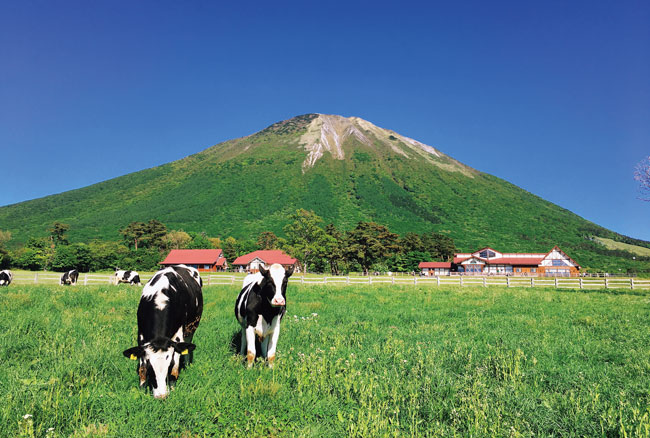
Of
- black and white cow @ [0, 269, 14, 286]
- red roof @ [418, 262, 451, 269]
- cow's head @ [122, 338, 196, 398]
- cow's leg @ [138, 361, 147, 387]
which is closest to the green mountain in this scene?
red roof @ [418, 262, 451, 269]

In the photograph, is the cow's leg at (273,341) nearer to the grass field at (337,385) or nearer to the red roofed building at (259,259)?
the grass field at (337,385)

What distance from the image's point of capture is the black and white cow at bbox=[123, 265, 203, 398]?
14.8 ft

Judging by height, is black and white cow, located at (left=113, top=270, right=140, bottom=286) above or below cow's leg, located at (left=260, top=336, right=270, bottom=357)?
below

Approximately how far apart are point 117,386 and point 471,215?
182123 mm

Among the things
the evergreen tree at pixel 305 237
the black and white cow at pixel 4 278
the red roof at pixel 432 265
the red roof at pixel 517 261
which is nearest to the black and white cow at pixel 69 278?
the black and white cow at pixel 4 278

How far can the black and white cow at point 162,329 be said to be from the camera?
14.8ft

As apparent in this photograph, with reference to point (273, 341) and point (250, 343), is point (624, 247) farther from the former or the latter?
point (250, 343)

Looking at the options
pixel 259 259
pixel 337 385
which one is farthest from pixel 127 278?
pixel 259 259

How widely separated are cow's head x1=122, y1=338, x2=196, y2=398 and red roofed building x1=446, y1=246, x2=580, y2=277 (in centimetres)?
8812

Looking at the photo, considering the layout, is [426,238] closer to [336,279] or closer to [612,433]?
[336,279]

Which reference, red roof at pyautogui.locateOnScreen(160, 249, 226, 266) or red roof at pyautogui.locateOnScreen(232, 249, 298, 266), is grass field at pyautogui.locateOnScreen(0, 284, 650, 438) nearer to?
red roof at pyautogui.locateOnScreen(232, 249, 298, 266)

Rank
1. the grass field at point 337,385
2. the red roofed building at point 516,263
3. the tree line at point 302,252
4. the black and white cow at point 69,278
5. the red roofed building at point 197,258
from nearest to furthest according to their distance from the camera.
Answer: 1. the grass field at point 337,385
2. the black and white cow at point 69,278
3. the tree line at point 302,252
4. the red roofed building at point 197,258
5. the red roofed building at point 516,263

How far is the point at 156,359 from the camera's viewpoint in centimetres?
452

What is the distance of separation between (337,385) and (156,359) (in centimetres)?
258
